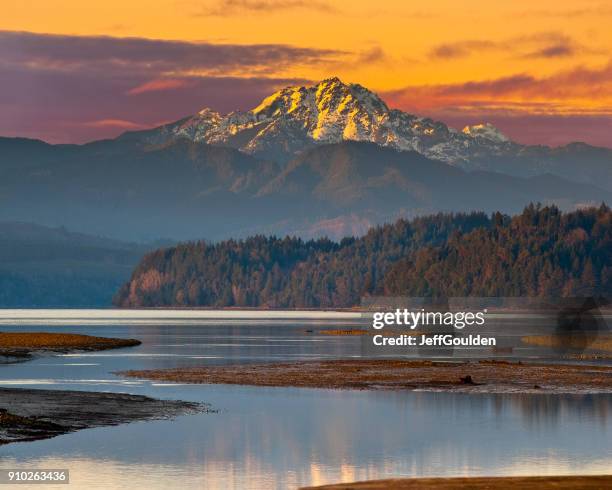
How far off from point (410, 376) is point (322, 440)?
1623 inches

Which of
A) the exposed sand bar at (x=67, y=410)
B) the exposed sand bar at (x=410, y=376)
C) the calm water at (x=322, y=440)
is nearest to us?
the calm water at (x=322, y=440)

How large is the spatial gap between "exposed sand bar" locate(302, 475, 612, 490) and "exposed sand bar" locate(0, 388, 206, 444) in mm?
18624

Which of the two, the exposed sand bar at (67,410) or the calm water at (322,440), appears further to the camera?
the exposed sand bar at (67,410)

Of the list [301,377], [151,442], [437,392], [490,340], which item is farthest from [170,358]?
[151,442]

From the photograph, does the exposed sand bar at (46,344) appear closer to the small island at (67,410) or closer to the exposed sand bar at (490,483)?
the small island at (67,410)

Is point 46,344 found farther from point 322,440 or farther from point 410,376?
point 322,440

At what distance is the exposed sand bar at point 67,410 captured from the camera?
210 feet

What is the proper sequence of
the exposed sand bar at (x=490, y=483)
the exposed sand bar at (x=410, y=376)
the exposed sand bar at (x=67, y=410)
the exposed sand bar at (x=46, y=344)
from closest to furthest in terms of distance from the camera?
the exposed sand bar at (x=490, y=483), the exposed sand bar at (x=67, y=410), the exposed sand bar at (x=410, y=376), the exposed sand bar at (x=46, y=344)

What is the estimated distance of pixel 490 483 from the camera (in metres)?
49.6

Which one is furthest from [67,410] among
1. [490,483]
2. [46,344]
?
[46,344]

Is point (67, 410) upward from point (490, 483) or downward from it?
upward

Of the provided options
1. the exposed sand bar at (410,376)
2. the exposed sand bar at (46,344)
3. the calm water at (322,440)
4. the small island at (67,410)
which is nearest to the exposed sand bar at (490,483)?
the calm water at (322,440)

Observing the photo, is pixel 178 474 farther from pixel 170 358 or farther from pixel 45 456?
pixel 170 358

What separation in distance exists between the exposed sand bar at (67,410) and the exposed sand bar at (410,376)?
1930 centimetres
